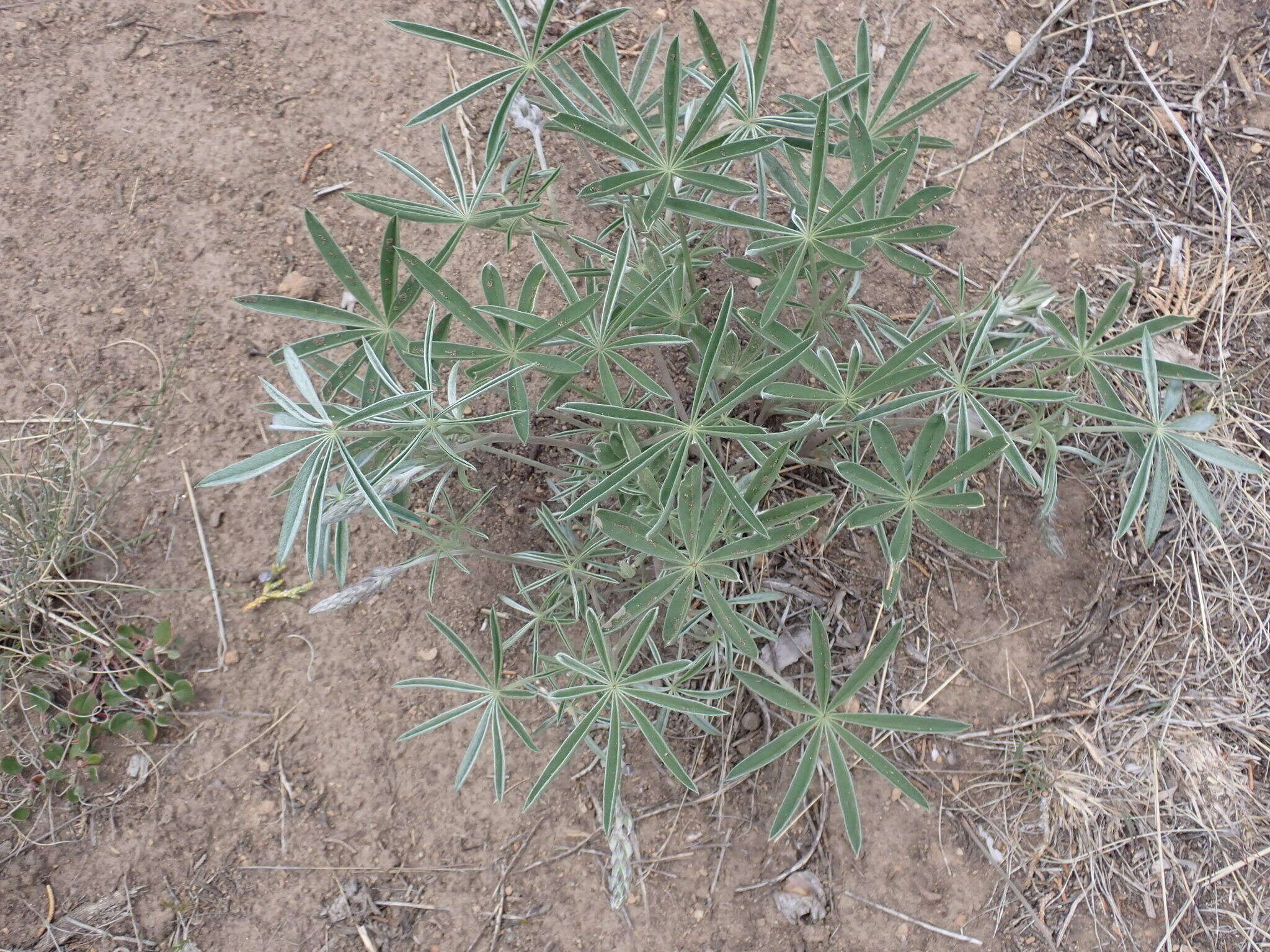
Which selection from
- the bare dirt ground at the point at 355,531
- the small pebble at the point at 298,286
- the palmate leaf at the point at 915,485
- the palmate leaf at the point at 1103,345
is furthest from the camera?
the small pebble at the point at 298,286

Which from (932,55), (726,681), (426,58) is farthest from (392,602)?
(932,55)

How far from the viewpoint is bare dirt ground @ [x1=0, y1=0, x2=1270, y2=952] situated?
66.5 inches

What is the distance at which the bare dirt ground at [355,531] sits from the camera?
1.69 m

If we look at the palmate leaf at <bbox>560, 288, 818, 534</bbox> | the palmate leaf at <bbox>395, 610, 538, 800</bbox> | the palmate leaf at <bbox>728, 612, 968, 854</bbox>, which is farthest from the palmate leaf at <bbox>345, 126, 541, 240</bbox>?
the palmate leaf at <bbox>728, 612, 968, 854</bbox>

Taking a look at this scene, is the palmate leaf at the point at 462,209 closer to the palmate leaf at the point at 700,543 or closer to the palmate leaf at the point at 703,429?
the palmate leaf at the point at 703,429

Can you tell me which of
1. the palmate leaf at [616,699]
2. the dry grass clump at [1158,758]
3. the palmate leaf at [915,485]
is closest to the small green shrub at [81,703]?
the palmate leaf at [616,699]

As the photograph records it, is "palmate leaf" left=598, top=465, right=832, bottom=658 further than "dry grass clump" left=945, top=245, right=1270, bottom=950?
No

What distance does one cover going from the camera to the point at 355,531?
6.12 feet

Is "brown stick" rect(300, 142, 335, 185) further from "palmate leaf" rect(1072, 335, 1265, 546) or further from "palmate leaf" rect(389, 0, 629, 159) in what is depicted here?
"palmate leaf" rect(1072, 335, 1265, 546)

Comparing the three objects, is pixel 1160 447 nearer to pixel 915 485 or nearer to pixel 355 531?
pixel 915 485

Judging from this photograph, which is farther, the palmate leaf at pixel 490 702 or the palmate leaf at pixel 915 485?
the palmate leaf at pixel 490 702

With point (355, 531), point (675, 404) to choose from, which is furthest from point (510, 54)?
point (355, 531)

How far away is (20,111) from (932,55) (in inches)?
91.1

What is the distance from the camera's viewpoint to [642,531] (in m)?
1.35
